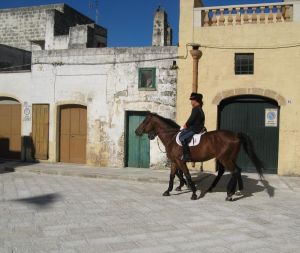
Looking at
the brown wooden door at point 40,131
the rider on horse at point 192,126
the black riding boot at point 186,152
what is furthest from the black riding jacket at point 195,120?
the brown wooden door at point 40,131

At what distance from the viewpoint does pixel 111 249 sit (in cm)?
570

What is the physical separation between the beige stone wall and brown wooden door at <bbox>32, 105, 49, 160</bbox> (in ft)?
18.0

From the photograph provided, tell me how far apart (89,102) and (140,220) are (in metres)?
8.65

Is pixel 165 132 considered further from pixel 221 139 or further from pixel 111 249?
pixel 111 249

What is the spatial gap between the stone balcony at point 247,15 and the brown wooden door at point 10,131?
8438 millimetres

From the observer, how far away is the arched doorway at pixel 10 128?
660 inches

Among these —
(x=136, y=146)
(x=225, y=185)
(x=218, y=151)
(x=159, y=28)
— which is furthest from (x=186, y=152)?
(x=159, y=28)

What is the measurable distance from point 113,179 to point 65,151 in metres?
4.13

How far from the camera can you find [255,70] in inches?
529

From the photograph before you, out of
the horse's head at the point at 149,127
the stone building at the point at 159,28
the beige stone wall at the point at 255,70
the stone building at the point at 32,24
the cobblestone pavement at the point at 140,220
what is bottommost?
the cobblestone pavement at the point at 140,220

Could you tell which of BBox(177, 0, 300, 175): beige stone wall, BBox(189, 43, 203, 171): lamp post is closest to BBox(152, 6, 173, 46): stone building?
BBox(177, 0, 300, 175): beige stone wall

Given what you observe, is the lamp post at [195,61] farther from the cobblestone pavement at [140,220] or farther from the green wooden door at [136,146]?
the cobblestone pavement at [140,220]

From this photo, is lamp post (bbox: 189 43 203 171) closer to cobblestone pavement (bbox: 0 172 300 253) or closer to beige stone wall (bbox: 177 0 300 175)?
beige stone wall (bbox: 177 0 300 175)

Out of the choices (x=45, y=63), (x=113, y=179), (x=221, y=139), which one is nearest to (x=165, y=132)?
(x=221, y=139)
